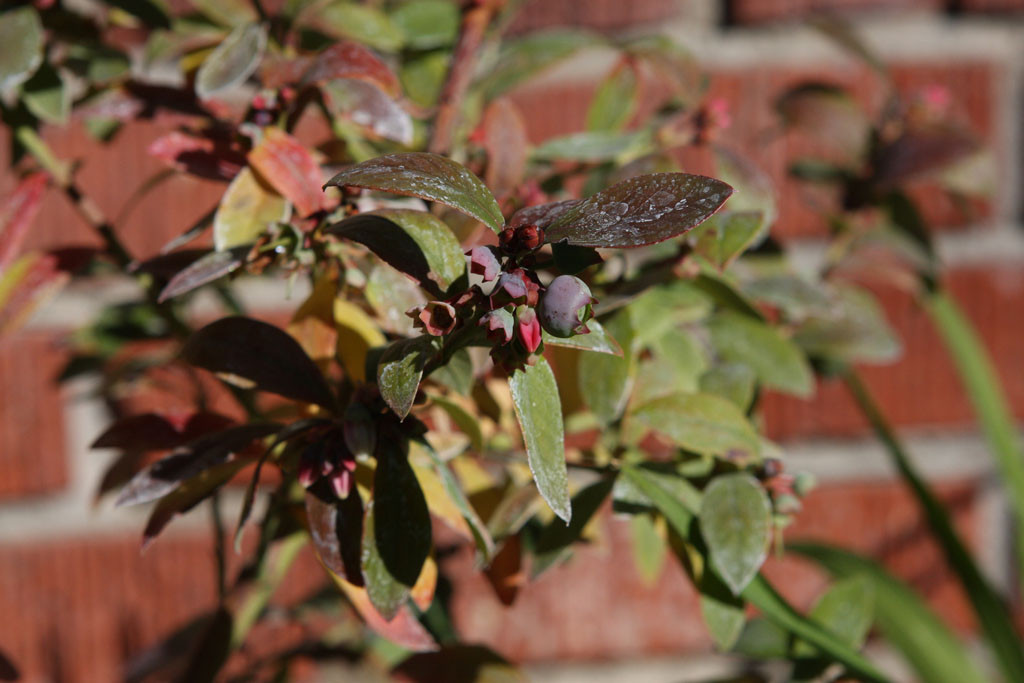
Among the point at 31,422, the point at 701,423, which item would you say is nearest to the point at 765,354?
the point at 701,423

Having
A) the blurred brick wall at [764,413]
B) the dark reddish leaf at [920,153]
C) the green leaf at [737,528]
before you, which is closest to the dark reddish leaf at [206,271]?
the green leaf at [737,528]

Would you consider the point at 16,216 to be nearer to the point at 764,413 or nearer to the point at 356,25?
the point at 356,25

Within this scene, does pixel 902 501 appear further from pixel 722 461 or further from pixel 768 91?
pixel 722 461

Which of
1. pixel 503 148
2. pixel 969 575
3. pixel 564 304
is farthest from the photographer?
pixel 969 575

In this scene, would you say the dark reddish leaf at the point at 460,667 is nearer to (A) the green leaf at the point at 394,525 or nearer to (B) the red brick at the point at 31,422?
(A) the green leaf at the point at 394,525

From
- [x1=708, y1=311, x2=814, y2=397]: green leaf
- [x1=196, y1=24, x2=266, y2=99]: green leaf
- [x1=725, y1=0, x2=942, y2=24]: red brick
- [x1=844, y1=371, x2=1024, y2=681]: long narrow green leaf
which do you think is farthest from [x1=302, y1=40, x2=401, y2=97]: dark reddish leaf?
Result: [x1=725, y1=0, x2=942, y2=24]: red brick

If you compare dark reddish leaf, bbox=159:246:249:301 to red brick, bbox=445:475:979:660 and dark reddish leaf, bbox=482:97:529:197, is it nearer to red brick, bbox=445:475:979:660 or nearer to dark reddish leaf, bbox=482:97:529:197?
dark reddish leaf, bbox=482:97:529:197
